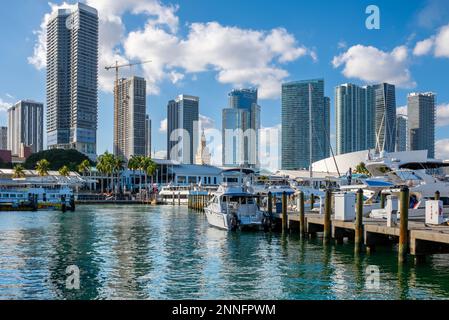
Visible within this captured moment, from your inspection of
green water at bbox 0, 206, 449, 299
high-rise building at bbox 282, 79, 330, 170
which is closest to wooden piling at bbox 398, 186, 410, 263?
green water at bbox 0, 206, 449, 299

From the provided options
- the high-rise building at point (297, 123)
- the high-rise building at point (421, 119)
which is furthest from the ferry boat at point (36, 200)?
the high-rise building at point (297, 123)

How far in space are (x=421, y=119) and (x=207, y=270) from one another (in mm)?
121078

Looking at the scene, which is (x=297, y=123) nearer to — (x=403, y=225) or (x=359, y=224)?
(x=359, y=224)

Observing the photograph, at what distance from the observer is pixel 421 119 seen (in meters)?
136

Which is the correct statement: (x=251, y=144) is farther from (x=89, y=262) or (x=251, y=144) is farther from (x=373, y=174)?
(x=89, y=262)

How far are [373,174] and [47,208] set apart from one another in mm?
61791

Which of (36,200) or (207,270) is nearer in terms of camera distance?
(207,270)

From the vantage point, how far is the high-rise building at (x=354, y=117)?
6127 inches

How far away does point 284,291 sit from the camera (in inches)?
881

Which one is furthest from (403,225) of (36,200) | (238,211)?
(36,200)

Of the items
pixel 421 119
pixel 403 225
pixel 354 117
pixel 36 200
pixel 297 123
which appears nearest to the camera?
pixel 403 225

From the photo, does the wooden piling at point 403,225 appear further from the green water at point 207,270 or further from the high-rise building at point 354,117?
the high-rise building at point 354,117

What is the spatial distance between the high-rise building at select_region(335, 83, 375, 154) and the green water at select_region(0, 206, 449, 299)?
11936 centimetres

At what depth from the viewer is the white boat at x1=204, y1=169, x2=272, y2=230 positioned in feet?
156
